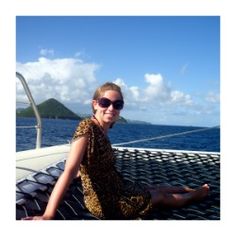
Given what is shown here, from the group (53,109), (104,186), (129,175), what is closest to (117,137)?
(53,109)

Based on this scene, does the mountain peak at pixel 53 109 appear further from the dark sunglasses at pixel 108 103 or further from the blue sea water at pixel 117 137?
the dark sunglasses at pixel 108 103

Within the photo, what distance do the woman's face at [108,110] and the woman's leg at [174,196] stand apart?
0.47 meters

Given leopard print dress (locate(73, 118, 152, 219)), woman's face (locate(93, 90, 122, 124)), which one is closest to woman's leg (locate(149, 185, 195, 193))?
leopard print dress (locate(73, 118, 152, 219))

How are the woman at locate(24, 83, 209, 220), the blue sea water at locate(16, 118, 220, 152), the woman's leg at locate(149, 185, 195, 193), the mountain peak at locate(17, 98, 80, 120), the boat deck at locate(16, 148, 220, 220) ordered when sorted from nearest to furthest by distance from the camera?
the woman at locate(24, 83, 209, 220) → the boat deck at locate(16, 148, 220, 220) → the woman's leg at locate(149, 185, 195, 193) → the mountain peak at locate(17, 98, 80, 120) → the blue sea water at locate(16, 118, 220, 152)

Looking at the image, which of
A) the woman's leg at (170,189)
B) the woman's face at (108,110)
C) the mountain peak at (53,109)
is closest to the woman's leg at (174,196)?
the woman's leg at (170,189)

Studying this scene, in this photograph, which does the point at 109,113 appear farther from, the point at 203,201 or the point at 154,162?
the point at 154,162

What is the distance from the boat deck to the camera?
1.91 metres

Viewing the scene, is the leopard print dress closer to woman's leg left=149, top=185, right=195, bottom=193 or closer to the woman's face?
the woman's face

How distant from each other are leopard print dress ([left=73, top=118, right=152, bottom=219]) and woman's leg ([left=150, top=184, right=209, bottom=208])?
0.12 meters

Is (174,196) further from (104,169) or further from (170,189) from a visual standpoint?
(104,169)
